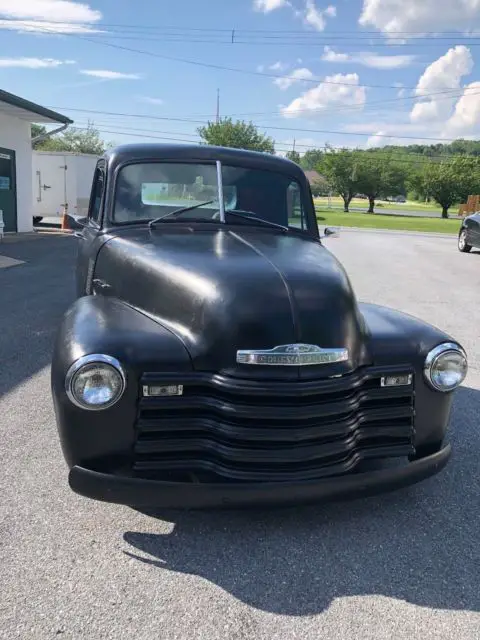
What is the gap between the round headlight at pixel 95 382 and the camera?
258cm

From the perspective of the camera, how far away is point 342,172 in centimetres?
7044

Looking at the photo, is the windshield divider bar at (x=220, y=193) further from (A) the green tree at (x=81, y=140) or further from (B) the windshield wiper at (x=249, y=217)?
(A) the green tree at (x=81, y=140)

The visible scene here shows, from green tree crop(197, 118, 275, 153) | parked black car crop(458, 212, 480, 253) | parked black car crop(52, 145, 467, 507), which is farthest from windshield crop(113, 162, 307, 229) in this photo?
green tree crop(197, 118, 275, 153)

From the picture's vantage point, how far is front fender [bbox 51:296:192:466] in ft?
8.58

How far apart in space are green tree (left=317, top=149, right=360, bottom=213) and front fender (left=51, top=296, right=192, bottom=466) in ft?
228

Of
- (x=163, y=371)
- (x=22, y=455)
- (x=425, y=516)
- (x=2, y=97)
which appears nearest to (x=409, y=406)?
(x=425, y=516)

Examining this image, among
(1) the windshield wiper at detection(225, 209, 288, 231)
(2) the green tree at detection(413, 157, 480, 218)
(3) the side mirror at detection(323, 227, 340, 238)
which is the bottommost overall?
(3) the side mirror at detection(323, 227, 340, 238)

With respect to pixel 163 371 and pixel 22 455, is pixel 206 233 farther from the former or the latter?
pixel 22 455

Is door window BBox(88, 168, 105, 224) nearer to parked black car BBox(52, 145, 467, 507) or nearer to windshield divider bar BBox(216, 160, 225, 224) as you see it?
windshield divider bar BBox(216, 160, 225, 224)

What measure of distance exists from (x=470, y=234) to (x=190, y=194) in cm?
1463

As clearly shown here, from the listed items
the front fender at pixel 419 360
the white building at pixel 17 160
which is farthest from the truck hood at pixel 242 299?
the white building at pixel 17 160

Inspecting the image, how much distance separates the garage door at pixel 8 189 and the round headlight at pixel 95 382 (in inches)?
587

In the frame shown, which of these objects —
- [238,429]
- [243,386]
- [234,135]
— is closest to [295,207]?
[243,386]

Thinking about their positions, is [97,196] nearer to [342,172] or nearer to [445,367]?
[445,367]
